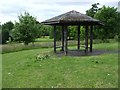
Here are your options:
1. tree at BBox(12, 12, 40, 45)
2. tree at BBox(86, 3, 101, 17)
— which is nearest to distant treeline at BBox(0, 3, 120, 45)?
tree at BBox(12, 12, 40, 45)

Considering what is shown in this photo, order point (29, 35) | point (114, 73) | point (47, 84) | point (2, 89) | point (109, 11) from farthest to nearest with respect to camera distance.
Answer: point (109, 11), point (29, 35), point (114, 73), point (47, 84), point (2, 89)

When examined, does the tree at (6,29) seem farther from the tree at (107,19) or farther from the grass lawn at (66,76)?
the grass lawn at (66,76)

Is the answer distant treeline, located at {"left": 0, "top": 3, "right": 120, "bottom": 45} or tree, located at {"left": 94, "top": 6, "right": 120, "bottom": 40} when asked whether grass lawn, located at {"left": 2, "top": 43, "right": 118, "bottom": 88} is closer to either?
distant treeline, located at {"left": 0, "top": 3, "right": 120, "bottom": 45}

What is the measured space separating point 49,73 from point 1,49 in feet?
46.2

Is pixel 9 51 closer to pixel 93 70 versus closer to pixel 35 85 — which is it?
pixel 93 70

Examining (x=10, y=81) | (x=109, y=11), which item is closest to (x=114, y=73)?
(x=10, y=81)

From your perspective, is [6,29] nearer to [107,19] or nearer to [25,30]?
[25,30]

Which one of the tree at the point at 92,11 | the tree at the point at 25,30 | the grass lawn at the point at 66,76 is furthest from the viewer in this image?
the tree at the point at 92,11

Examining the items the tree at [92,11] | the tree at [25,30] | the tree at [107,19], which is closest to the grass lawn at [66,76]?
the tree at [25,30]

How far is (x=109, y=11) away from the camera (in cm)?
4147

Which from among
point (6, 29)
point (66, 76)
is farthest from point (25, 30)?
point (66, 76)

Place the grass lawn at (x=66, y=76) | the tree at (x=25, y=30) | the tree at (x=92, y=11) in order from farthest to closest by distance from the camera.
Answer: the tree at (x=92, y=11)
the tree at (x=25, y=30)
the grass lawn at (x=66, y=76)

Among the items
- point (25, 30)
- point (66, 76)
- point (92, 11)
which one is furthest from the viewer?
point (92, 11)

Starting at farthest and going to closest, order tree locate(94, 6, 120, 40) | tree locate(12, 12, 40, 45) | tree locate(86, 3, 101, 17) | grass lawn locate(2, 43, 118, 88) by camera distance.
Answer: tree locate(86, 3, 101, 17)
tree locate(94, 6, 120, 40)
tree locate(12, 12, 40, 45)
grass lawn locate(2, 43, 118, 88)
